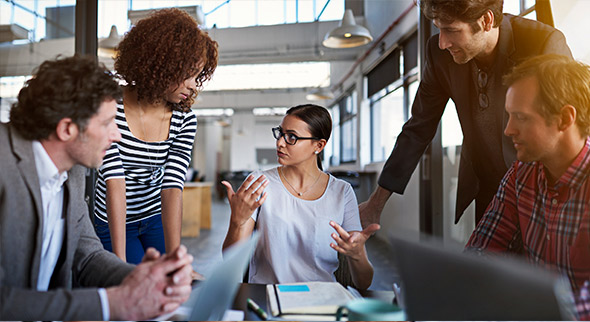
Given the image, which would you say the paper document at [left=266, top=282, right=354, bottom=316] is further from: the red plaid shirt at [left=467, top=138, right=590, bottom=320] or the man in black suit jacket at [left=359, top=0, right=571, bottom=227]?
the man in black suit jacket at [left=359, top=0, right=571, bottom=227]

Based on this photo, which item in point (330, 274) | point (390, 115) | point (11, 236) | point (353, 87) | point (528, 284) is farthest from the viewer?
point (353, 87)

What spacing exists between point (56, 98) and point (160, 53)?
65 cm

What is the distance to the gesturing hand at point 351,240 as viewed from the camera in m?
1.50

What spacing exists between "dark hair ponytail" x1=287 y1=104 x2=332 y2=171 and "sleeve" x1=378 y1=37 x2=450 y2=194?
1.16ft

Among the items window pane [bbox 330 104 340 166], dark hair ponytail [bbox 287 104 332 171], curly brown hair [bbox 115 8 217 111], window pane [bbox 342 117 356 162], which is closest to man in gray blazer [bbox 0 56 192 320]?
curly brown hair [bbox 115 8 217 111]

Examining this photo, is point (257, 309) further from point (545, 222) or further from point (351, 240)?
point (545, 222)

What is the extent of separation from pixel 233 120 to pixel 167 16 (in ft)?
50.9

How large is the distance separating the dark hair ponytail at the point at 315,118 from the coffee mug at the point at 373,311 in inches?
44.0

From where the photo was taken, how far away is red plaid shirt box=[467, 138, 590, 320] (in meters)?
1.14

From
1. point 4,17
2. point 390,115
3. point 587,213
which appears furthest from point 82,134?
point 390,115

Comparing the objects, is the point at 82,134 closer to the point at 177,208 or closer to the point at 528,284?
the point at 177,208

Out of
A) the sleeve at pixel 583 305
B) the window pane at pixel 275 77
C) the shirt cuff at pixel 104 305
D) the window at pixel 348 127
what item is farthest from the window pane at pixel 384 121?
the shirt cuff at pixel 104 305

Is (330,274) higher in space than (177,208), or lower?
lower

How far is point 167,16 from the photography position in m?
1.68
